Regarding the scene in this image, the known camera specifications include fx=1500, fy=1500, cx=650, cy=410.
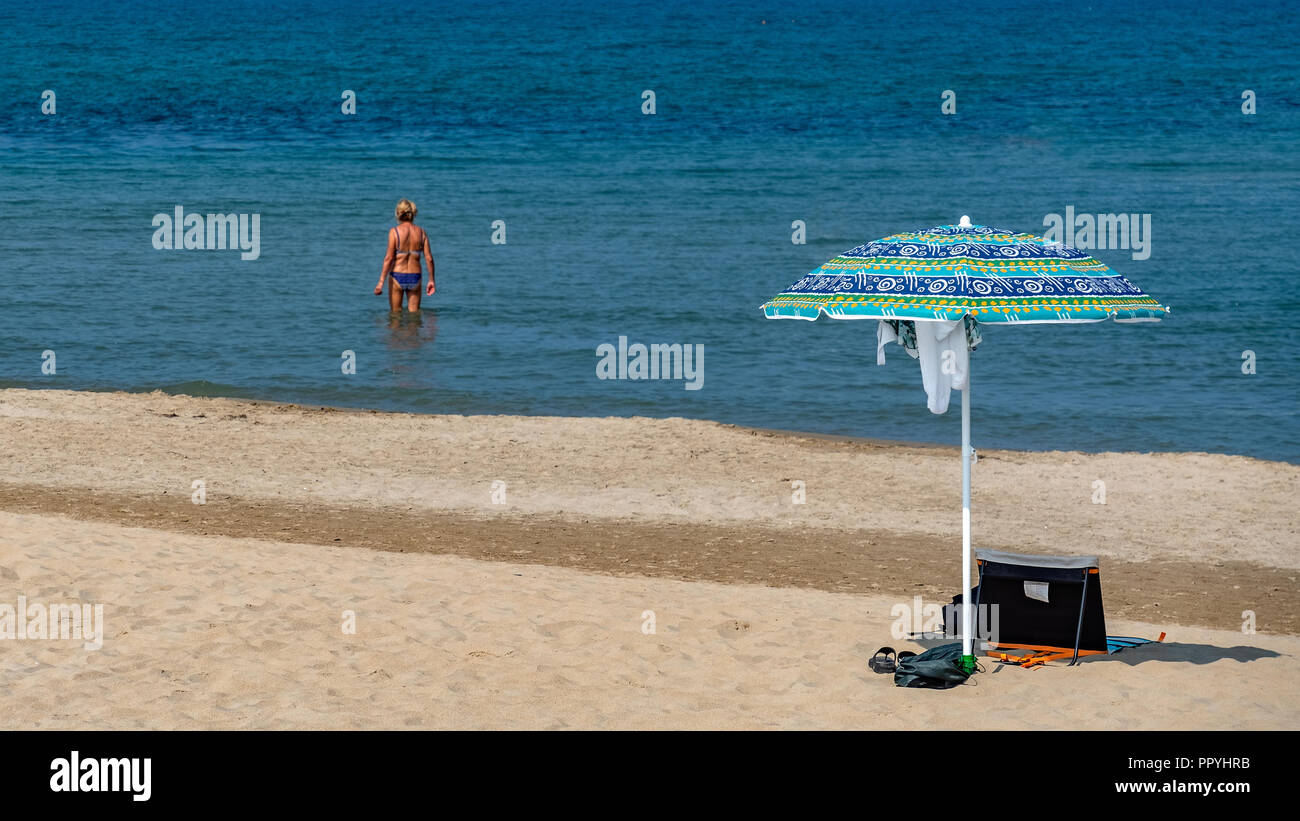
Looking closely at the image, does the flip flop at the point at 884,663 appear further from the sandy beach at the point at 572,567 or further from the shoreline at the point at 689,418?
the shoreline at the point at 689,418

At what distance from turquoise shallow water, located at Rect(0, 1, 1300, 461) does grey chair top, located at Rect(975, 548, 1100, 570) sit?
702 centimetres

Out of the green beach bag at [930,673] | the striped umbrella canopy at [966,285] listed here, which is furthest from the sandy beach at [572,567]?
the striped umbrella canopy at [966,285]

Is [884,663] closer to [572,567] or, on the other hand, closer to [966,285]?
[966,285]

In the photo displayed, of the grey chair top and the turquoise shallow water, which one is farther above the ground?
the turquoise shallow water

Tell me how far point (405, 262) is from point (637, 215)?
10.8 metres

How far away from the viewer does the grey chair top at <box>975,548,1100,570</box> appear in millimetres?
7746

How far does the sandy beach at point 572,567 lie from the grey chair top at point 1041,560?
54 centimetres

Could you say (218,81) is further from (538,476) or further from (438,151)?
(538,476)

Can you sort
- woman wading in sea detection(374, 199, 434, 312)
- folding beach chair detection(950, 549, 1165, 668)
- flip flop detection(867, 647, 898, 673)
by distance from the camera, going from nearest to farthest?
1. flip flop detection(867, 647, 898, 673)
2. folding beach chair detection(950, 549, 1165, 668)
3. woman wading in sea detection(374, 199, 434, 312)

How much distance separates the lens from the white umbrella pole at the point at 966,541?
23.8ft

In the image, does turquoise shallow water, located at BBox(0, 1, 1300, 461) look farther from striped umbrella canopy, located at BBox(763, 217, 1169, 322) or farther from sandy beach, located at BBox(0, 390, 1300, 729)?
striped umbrella canopy, located at BBox(763, 217, 1169, 322)

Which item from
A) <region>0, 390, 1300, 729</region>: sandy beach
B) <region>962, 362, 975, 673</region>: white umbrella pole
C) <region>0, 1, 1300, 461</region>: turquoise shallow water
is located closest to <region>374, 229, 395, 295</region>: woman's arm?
<region>0, 1, 1300, 461</region>: turquoise shallow water
